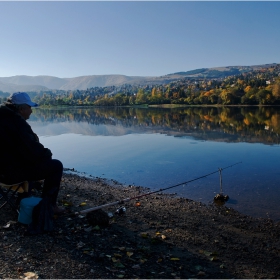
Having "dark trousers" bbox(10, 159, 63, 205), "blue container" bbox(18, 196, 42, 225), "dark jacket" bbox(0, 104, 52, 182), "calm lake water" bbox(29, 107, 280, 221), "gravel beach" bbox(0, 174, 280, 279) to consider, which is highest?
"dark jacket" bbox(0, 104, 52, 182)

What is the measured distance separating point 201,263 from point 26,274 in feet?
9.05

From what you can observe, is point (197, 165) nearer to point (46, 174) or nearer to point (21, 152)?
point (46, 174)

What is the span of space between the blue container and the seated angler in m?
0.29

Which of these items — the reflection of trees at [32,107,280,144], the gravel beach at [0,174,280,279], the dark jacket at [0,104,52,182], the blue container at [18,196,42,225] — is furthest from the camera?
the reflection of trees at [32,107,280,144]

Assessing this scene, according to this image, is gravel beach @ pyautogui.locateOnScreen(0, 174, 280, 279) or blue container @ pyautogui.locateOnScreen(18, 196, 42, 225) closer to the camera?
gravel beach @ pyautogui.locateOnScreen(0, 174, 280, 279)

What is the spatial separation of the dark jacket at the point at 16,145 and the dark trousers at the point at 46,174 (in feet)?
0.24

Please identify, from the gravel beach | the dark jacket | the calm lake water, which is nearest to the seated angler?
the dark jacket

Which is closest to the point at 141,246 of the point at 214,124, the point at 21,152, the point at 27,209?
the point at 27,209

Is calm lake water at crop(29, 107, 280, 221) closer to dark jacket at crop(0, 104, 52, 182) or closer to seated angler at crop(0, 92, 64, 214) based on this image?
seated angler at crop(0, 92, 64, 214)

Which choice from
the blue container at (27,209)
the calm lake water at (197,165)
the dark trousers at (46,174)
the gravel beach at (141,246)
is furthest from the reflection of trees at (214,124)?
the blue container at (27,209)

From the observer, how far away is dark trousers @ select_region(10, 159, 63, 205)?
17.2ft

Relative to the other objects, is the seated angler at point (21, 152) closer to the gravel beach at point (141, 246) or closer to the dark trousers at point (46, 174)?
the dark trousers at point (46, 174)

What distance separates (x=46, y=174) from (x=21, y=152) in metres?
0.60

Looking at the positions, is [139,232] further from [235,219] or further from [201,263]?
[235,219]
